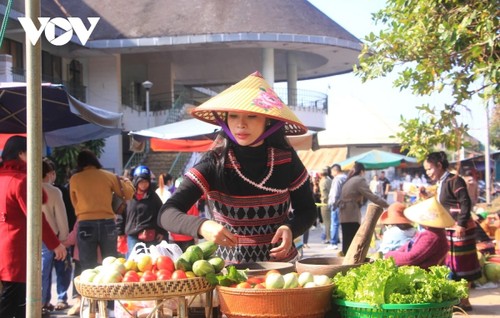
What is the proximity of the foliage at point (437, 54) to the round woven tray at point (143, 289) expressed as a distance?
424 cm

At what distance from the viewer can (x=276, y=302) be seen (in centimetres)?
226

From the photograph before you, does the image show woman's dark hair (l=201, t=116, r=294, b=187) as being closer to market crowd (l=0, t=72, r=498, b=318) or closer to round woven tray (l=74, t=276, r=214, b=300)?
market crowd (l=0, t=72, r=498, b=318)

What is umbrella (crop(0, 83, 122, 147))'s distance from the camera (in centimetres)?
662

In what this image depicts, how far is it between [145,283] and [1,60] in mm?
12367

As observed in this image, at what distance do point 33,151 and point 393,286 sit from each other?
4.57 feet

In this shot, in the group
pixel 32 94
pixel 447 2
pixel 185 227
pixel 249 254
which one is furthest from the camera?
pixel 447 2

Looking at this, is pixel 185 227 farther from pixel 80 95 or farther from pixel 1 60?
pixel 80 95

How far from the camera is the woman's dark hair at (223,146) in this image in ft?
10.3

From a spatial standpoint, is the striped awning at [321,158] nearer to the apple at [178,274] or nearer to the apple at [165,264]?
the apple at [165,264]

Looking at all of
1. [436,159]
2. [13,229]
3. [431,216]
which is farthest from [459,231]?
[13,229]

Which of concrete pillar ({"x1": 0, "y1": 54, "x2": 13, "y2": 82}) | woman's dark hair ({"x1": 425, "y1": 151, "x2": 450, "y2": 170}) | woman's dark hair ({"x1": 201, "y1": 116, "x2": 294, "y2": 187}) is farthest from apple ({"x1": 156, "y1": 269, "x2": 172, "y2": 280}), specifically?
concrete pillar ({"x1": 0, "y1": 54, "x2": 13, "y2": 82})

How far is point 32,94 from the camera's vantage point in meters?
2.50

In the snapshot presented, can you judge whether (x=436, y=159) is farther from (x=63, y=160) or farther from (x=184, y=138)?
(x=63, y=160)

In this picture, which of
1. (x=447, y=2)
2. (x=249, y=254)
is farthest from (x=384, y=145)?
(x=249, y=254)
